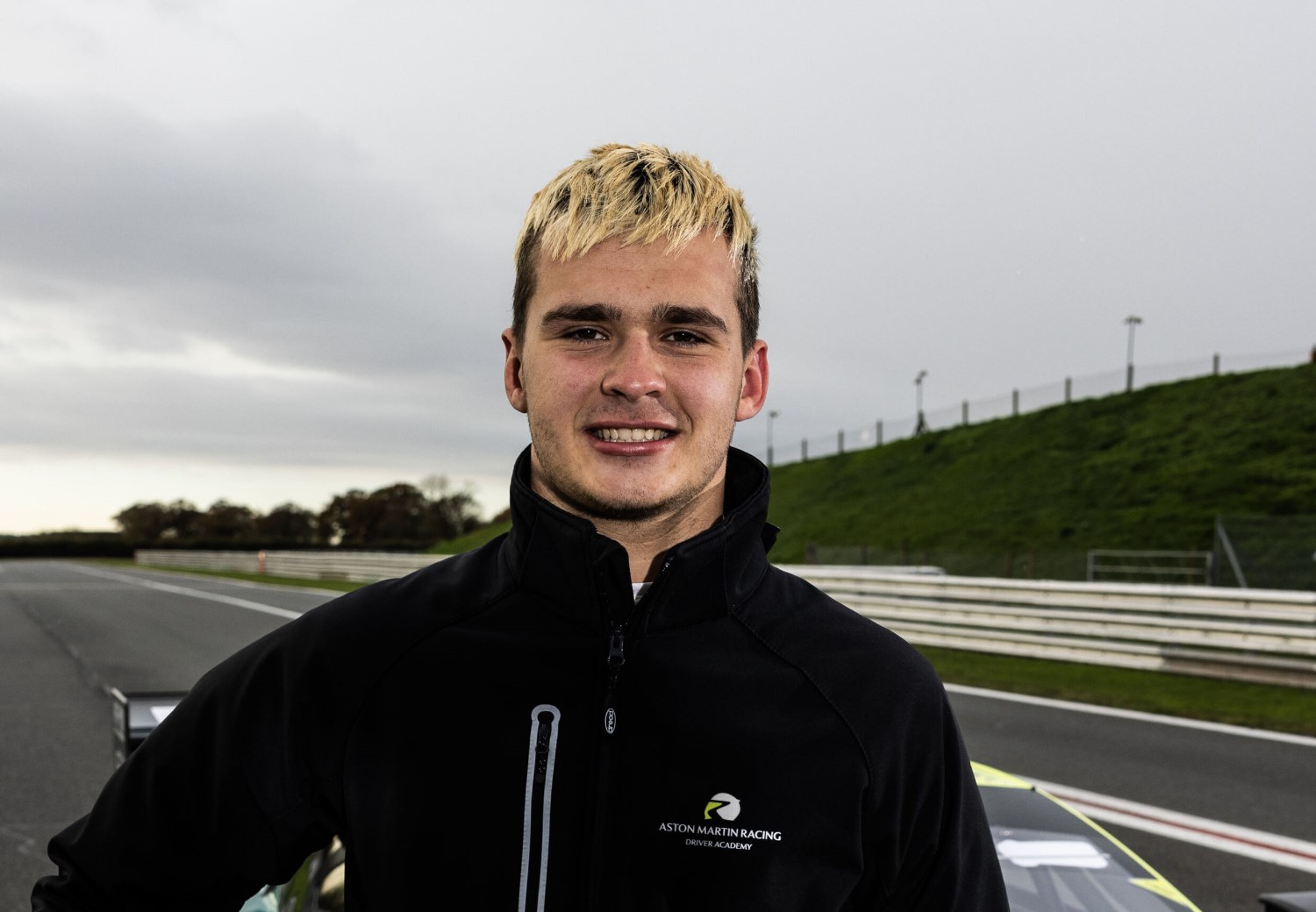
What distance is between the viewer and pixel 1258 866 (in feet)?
19.5

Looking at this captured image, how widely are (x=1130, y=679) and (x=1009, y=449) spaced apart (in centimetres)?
4157

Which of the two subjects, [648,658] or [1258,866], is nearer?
[648,658]

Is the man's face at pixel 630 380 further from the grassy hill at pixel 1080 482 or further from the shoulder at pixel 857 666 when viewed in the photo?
the grassy hill at pixel 1080 482

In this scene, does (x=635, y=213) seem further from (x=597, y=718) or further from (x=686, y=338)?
(x=597, y=718)

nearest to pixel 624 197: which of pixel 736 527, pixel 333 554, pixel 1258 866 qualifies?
pixel 736 527

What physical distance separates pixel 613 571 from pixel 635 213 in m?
0.58

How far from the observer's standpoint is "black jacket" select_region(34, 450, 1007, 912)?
1703mm

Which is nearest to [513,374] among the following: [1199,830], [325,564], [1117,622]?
[1199,830]

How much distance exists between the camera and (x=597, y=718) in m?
1.74

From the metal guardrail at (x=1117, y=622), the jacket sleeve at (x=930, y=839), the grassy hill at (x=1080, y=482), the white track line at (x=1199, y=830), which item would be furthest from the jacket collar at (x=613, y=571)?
the grassy hill at (x=1080, y=482)

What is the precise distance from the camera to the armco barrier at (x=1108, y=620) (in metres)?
12.1

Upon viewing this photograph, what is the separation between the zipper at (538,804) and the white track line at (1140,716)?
9.14 m

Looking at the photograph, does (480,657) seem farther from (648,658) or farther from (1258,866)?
(1258,866)

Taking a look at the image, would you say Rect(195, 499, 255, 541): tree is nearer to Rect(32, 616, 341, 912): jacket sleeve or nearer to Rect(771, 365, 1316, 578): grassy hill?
Rect(771, 365, 1316, 578): grassy hill
